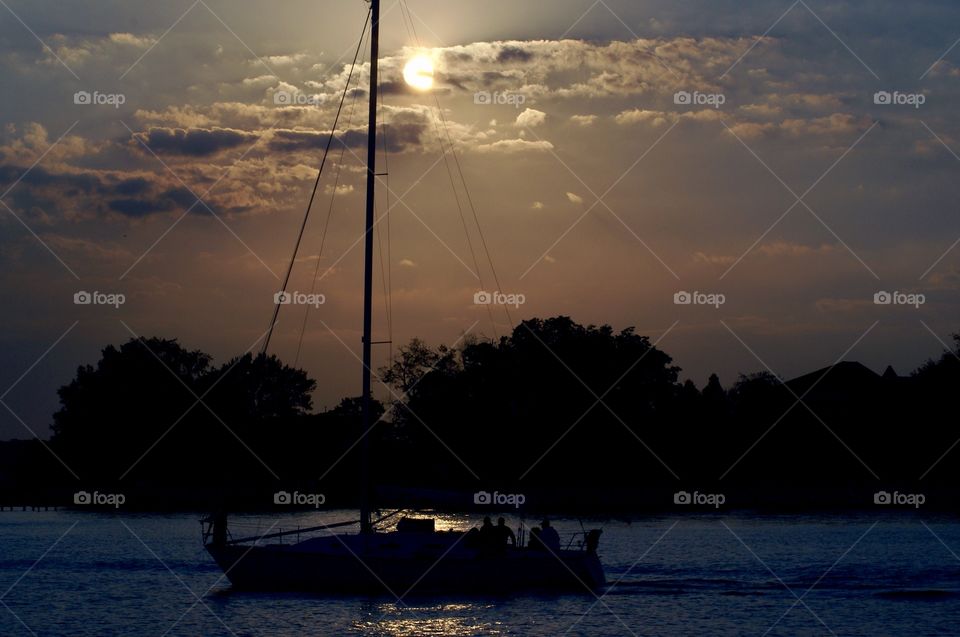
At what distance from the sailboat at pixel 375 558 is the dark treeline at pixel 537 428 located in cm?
6008

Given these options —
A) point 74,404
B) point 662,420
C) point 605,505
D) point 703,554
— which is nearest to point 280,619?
point 703,554

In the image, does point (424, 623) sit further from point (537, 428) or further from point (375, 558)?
point (537, 428)

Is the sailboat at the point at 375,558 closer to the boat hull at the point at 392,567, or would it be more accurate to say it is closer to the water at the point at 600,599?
the boat hull at the point at 392,567

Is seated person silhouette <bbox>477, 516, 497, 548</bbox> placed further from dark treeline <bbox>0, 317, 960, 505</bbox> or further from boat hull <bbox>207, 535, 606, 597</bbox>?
dark treeline <bbox>0, 317, 960, 505</bbox>

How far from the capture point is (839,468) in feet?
381

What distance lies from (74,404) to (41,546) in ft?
241

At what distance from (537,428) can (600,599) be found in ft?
280

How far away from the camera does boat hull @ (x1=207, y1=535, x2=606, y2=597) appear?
136ft

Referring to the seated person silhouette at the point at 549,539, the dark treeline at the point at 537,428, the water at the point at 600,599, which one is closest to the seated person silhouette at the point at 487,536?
the seated person silhouette at the point at 549,539

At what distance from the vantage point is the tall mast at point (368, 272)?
40.7 metres

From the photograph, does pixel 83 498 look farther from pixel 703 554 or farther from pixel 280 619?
pixel 280 619

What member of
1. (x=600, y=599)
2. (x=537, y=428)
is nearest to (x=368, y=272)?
(x=600, y=599)

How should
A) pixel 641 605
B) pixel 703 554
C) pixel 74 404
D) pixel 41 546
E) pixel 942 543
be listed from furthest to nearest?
1. pixel 74 404
2. pixel 41 546
3. pixel 942 543
4. pixel 703 554
5. pixel 641 605

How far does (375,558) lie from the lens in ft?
135
